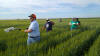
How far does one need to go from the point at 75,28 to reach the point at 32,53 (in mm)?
7046

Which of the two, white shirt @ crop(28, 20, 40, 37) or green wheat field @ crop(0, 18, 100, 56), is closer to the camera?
green wheat field @ crop(0, 18, 100, 56)

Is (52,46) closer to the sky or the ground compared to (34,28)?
closer to the ground

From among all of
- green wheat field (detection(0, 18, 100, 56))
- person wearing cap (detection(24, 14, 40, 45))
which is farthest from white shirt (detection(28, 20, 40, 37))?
green wheat field (detection(0, 18, 100, 56))

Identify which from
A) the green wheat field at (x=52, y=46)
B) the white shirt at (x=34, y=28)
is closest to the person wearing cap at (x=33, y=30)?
the white shirt at (x=34, y=28)

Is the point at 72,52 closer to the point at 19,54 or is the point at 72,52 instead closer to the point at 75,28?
the point at 19,54

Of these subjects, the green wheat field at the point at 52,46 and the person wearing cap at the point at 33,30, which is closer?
the green wheat field at the point at 52,46

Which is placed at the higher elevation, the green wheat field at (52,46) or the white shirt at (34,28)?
the white shirt at (34,28)

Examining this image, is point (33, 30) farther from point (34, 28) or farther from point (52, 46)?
point (52, 46)

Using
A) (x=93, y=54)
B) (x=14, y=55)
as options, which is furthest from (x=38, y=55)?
(x=93, y=54)

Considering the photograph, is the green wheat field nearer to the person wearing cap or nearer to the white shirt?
the person wearing cap

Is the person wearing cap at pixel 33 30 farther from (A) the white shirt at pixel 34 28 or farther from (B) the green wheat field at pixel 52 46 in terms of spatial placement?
(B) the green wheat field at pixel 52 46

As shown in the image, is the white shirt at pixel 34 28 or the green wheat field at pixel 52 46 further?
the white shirt at pixel 34 28

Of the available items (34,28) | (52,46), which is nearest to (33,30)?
(34,28)

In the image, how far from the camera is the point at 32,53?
12.5 feet
